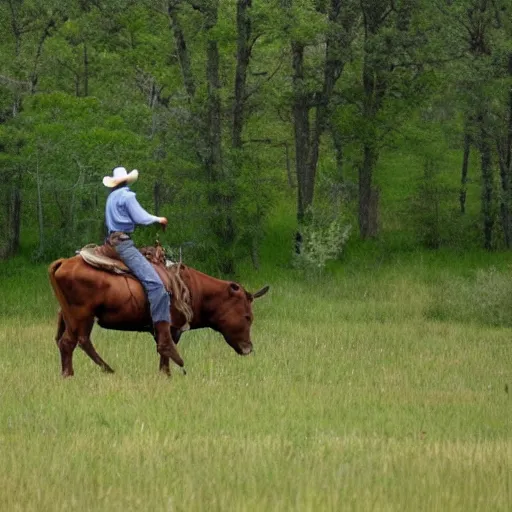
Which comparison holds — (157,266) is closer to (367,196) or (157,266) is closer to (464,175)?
(367,196)

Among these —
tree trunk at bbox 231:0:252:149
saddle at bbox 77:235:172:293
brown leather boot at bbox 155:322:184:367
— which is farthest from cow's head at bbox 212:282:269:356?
tree trunk at bbox 231:0:252:149

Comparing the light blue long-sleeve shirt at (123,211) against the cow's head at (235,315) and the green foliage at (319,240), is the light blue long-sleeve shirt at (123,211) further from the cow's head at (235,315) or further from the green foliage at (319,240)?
the green foliage at (319,240)

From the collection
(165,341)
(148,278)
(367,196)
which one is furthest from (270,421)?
(367,196)

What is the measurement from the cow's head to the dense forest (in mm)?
16658

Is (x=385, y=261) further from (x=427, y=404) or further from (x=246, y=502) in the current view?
(x=246, y=502)

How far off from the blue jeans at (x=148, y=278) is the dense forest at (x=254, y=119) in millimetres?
17641

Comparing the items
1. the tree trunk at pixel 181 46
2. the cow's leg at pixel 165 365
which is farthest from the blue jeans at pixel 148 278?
the tree trunk at pixel 181 46

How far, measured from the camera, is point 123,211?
15938 mm

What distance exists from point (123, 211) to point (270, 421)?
448 cm

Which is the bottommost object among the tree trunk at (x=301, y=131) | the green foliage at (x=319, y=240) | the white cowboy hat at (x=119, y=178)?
the green foliage at (x=319, y=240)

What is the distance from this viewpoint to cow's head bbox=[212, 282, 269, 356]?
17.2 m

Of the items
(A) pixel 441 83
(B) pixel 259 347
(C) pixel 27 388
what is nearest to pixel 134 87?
(A) pixel 441 83

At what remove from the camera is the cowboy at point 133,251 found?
15.9 m

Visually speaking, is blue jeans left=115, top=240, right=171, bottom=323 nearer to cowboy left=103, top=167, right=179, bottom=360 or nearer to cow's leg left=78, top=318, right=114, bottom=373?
cowboy left=103, top=167, right=179, bottom=360
